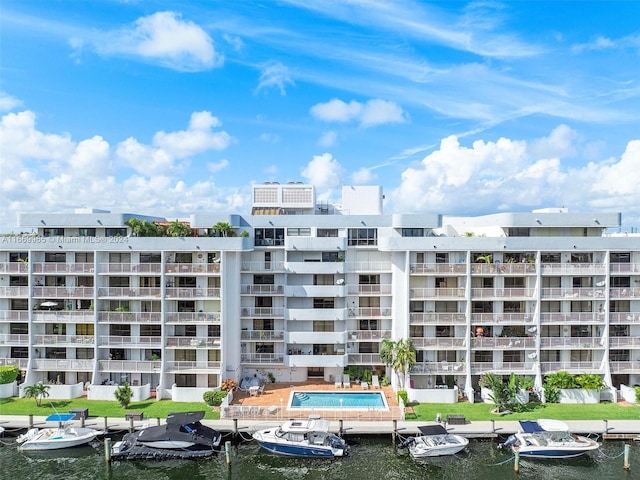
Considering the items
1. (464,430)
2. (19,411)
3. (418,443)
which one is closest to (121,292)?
(19,411)

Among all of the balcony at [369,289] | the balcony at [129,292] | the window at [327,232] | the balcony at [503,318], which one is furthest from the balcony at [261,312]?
the balcony at [503,318]

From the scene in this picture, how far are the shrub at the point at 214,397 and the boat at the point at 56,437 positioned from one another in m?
7.84

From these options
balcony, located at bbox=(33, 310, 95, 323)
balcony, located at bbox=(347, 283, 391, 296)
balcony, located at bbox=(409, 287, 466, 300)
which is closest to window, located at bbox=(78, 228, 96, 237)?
balcony, located at bbox=(33, 310, 95, 323)

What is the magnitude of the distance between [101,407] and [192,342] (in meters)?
8.30

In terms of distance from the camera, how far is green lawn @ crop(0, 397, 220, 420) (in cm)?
3457

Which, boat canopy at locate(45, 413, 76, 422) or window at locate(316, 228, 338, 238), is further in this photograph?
window at locate(316, 228, 338, 238)

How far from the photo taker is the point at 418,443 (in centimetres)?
3041

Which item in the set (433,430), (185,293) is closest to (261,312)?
(185,293)

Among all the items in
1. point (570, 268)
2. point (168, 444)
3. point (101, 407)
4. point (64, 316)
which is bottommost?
point (168, 444)

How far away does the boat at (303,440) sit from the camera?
30.0 metres

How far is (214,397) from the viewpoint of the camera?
35.6 metres

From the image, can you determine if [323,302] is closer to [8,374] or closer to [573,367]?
[573,367]

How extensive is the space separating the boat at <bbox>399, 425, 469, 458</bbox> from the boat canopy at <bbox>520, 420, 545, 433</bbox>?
4.13m

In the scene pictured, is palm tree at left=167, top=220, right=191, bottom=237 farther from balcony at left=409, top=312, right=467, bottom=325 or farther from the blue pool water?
balcony at left=409, top=312, right=467, bottom=325
